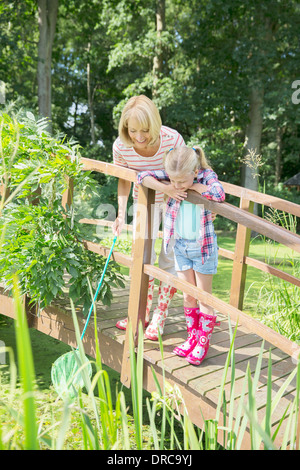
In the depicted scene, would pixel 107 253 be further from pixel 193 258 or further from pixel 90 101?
pixel 90 101

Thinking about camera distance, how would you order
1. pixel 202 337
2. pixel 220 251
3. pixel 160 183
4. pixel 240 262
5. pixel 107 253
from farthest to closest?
pixel 220 251 < pixel 240 262 < pixel 107 253 < pixel 202 337 < pixel 160 183

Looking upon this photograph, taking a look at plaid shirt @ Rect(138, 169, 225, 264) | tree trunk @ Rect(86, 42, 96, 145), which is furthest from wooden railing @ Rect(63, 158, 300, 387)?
tree trunk @ Rect(86, 42, 96, 145)

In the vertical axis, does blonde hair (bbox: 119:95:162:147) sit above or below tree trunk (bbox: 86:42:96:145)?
below

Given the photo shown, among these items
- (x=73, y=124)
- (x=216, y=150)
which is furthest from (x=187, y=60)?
(x=73, y=124)

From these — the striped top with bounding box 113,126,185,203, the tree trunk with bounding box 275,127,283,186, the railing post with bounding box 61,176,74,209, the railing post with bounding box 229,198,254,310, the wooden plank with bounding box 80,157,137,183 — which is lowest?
the railing post with bounding box 229,198,254,310

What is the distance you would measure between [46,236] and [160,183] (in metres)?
0.90

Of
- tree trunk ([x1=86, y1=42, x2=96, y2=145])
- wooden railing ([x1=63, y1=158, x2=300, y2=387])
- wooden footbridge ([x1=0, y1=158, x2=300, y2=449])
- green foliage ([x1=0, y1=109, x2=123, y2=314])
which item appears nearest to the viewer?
wooden railing ([x1=63, y1=158, x2=300, y2=387])

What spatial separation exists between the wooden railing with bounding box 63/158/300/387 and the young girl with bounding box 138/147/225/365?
13cm

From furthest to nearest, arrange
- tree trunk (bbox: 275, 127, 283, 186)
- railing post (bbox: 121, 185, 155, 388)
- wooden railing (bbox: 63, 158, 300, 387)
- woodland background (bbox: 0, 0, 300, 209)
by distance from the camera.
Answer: tree trunk (bbox: 275, 127, 283, 186)
woodland background (bbox: 0, 0, 300, 209)
railing post (bbox: 121, 185, 155, 388)
wooden railing (bbox: 63, 158, 300, 387)

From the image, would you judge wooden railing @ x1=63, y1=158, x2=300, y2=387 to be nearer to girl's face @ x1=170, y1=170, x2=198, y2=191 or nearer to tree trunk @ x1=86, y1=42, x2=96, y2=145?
girl's face @ x1=170, y1=170, x2=198, y2=191

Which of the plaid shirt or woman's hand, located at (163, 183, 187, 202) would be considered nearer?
woman's hand, located at (163, 183, 187, 202)

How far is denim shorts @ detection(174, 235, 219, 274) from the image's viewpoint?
2.38 metres

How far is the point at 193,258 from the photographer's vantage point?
2.41 meters

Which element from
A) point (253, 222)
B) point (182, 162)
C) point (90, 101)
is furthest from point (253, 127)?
point (253, 222)
